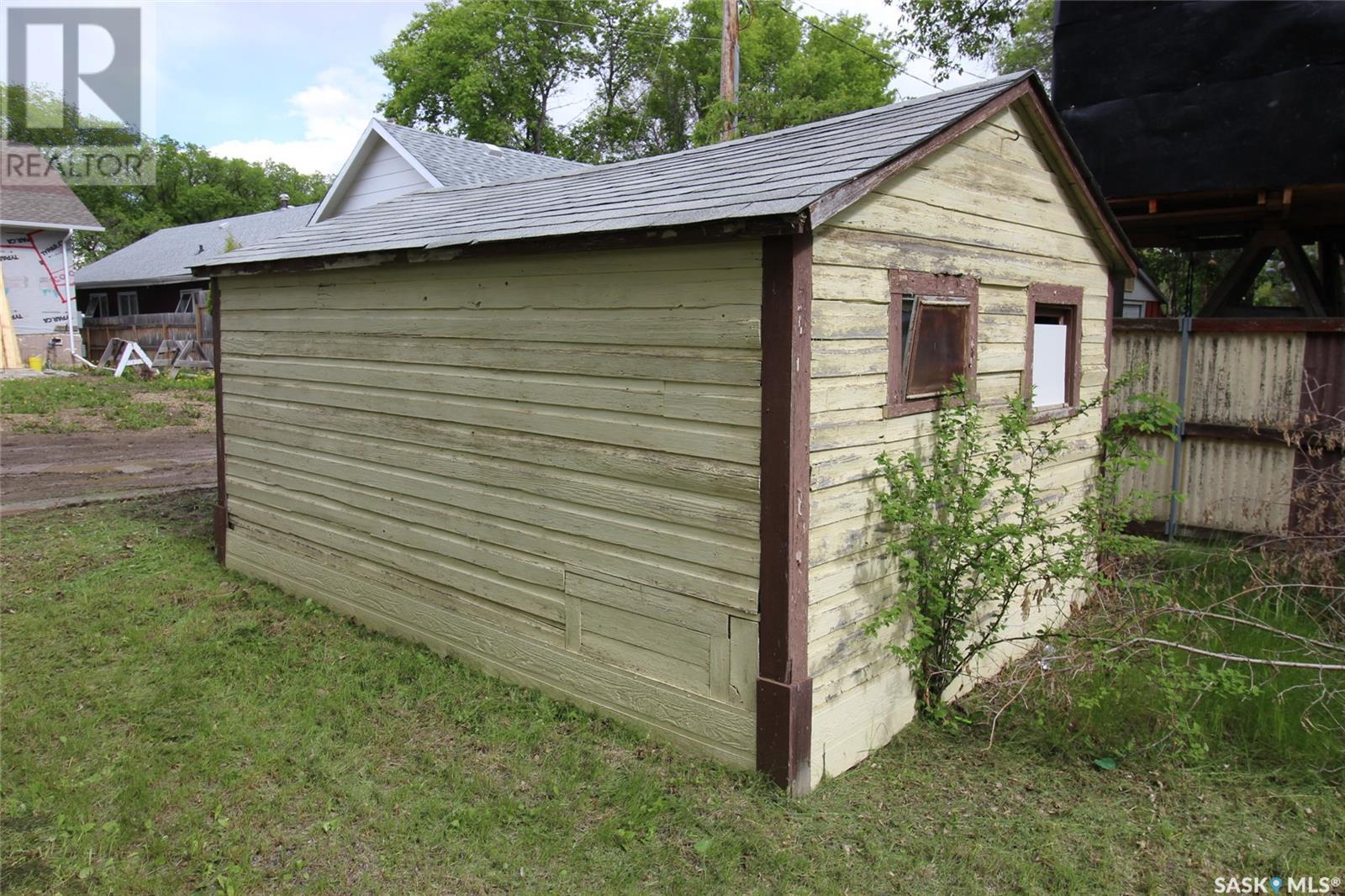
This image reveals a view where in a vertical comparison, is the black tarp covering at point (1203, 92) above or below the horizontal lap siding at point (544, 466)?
above

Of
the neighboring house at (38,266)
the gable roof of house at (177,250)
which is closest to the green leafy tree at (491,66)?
the gable roof of house at (177,250)

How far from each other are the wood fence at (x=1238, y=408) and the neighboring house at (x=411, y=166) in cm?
995

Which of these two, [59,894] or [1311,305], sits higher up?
[1311,305]

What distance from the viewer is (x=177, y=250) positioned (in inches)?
1328

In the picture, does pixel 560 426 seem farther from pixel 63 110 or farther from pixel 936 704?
pixel 63 110

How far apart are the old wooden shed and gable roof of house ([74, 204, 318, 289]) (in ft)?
84.8

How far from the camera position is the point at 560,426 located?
5406 millimetres

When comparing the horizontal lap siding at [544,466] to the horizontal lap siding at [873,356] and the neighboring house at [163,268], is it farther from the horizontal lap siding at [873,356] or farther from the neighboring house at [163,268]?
the neighboring house at [163,268]

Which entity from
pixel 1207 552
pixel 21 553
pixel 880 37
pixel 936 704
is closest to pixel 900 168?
pixel 936 704

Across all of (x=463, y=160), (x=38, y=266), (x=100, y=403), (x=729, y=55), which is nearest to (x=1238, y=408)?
(x=729, y=55)

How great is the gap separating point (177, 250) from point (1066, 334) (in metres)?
34.6

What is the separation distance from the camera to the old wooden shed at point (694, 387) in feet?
14.6

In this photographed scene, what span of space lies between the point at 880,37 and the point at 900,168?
33.5 m

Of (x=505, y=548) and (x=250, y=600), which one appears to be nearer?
(x=505, y=548)
